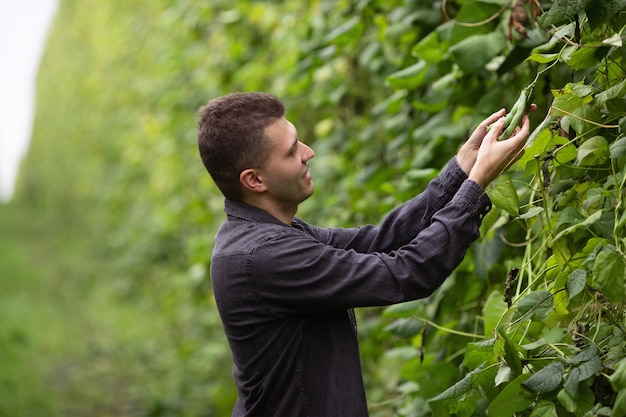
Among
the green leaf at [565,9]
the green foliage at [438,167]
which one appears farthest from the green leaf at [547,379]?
the green leaf at [565,9]

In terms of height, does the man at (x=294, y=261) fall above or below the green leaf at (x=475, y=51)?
below

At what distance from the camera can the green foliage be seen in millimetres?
1438

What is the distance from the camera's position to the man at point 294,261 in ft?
5.21

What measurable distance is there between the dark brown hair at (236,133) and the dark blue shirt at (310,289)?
0.11 m

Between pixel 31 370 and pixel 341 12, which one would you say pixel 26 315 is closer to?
pixel 31 370

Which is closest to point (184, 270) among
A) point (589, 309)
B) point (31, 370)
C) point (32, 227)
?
point (31, 370)

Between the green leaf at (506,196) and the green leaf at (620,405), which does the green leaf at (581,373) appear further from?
the green leaf at (506,196)

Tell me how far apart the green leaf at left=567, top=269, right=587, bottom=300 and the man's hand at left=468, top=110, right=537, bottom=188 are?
10.4 inches

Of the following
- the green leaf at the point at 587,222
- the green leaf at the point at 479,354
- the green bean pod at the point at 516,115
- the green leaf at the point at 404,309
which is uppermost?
the green bean pod at the point at 516,115

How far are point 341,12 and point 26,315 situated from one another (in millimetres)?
7530

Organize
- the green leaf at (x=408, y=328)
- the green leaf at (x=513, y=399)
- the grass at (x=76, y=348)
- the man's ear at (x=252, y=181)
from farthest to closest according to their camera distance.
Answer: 1. the grass at (x=76, y=348)
2. the green leaf at (x=408, y=328)
3. the man's ear at (x=252, y=181)
4. the green leaf at (x=513, y=399)

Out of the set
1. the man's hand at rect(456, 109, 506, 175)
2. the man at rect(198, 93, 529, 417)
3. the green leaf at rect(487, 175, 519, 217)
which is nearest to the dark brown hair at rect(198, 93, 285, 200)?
the man at rect(198, 93, 529, 417)

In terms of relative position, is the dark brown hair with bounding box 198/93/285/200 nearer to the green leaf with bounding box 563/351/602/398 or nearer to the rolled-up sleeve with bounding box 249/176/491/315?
the rolled-up sleeve with bounding box 249/176/491/315

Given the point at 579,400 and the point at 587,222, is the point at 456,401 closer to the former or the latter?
the point at 579,400
